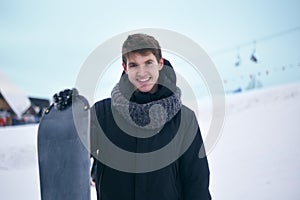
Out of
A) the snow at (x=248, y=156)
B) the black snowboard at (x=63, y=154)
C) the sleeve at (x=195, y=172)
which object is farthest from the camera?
the snow at (x=248, y=156)

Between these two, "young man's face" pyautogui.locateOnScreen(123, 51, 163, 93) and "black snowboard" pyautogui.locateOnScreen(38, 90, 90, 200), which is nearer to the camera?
"young man's face" pyautogui.locateOnScreen(123, 51, 163, 93)

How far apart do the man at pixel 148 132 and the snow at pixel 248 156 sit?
76 cm

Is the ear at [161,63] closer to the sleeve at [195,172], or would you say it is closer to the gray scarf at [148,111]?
the gray scarf at [148,111]

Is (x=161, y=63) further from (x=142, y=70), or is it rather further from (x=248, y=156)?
(x=248, y=156)

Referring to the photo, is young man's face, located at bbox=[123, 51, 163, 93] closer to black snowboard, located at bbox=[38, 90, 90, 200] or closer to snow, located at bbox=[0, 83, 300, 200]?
black snowboard, located at bbox=[38, 90, 90, 200]

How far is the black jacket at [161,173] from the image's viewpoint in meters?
0.73

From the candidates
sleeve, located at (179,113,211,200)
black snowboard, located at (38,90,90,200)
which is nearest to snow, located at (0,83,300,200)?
black snowboard, located at (38,90,90,200)

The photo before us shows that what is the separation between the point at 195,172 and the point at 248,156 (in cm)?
109

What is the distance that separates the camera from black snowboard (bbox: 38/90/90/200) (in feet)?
3.18

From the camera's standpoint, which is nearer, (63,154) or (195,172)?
(195,172)

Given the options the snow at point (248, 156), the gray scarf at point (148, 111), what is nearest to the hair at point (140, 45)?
the gray scarf at point (148, 111)

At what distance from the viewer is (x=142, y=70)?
0.73 m

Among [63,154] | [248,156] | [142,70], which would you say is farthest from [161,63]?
[248,156]

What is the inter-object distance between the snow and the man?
0.76 metres
